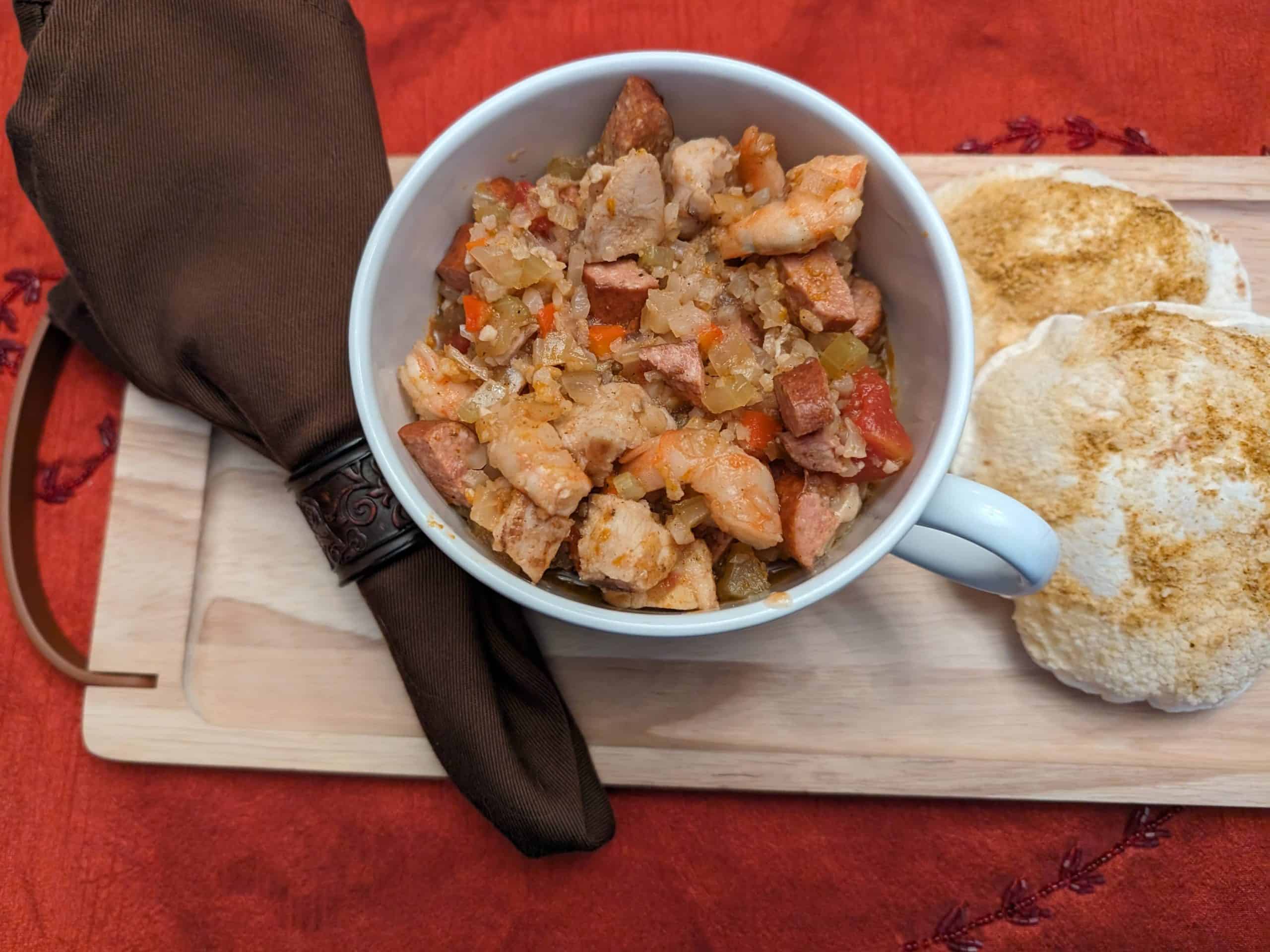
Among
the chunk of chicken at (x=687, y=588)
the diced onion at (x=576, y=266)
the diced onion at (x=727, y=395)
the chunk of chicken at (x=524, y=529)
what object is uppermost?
the diced onion at (x=576, y=266)

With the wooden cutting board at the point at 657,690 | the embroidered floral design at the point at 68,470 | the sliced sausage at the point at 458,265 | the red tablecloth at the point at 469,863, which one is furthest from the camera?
the embroidered floral design at the point at 68,470

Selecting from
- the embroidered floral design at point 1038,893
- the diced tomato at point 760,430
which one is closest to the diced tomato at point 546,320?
the diced tomato at point 760,430

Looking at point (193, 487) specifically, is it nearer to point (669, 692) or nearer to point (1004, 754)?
point (669, 692)

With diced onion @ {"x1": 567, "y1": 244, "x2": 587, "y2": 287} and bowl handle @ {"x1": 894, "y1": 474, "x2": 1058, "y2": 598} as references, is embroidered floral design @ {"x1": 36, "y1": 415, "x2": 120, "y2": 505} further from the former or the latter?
bowl handle @ {"x1": 894, "y1": 474, "x2": 1058, "y2": 598}

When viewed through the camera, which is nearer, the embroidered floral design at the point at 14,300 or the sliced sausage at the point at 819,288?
the sliced sausage at the point at 819,288

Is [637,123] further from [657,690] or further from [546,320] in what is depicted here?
[657,690]

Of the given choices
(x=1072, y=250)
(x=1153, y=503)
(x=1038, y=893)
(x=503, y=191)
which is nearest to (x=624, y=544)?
(x=503, y=191)

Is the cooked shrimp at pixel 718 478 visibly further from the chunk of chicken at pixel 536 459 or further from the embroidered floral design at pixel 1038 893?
the embroidered floral design at pixel 1038 893
